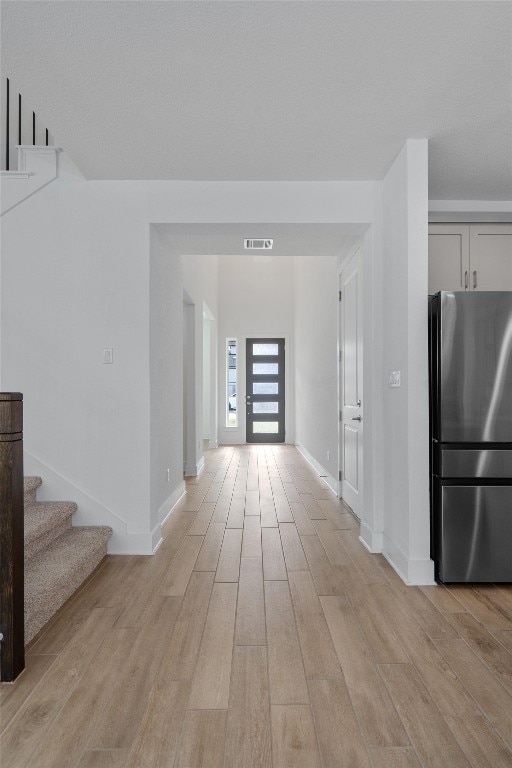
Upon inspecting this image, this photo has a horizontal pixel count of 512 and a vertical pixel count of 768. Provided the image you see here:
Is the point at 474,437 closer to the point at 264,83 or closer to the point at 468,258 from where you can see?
the point at 468,258

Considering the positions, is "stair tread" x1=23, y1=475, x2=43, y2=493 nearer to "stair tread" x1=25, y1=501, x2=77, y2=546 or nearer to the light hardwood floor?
"stair tread" x1=25, y1=501, x2=77, y2=546

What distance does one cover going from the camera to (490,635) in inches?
87.5

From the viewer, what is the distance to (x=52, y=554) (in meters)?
2.84

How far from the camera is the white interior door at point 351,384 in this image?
408 centimetres

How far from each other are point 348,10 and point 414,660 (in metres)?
2.61

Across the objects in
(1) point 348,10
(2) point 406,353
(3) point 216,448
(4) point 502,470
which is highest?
(1) point 348,10

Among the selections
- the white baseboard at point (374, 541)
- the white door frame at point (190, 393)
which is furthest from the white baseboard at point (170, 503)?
the white baseboard at point (374, 541)

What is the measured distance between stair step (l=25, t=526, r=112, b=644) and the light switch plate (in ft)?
7.05

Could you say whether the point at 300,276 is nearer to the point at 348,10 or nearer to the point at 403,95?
the point at 403,95

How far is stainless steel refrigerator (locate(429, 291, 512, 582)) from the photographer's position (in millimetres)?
2744

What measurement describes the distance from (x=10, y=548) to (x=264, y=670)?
112 centimetres

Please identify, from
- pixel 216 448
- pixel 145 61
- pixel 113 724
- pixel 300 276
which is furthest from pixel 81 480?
pixel 300 276

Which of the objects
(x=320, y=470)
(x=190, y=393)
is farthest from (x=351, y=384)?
(x=190, y=393)

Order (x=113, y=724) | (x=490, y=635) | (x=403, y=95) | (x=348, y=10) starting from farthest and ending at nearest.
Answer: (x=403, y=95) → (x=490, y=635) → (x=348, y=10) → (x=113, y=724)
